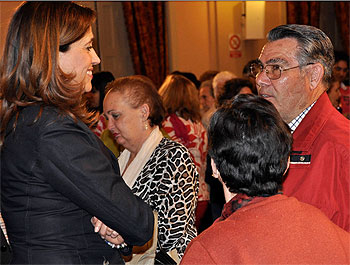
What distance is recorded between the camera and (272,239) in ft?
4.58

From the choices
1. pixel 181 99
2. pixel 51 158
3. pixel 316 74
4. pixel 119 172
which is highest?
pixel 316 74

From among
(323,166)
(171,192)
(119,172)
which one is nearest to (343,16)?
(171,192)

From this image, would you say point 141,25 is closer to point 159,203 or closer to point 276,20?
Answer: point 276,20

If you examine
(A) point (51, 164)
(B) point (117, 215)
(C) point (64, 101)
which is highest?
(C) point (64, 101)

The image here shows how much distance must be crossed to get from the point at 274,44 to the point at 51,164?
3.94 feet

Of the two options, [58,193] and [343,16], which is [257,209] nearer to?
[58,193]

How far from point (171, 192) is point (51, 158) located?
3.60ft

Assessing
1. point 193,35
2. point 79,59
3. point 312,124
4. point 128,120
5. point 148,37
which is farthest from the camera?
point 193,35

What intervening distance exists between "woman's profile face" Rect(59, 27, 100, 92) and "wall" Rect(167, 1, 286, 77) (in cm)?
649

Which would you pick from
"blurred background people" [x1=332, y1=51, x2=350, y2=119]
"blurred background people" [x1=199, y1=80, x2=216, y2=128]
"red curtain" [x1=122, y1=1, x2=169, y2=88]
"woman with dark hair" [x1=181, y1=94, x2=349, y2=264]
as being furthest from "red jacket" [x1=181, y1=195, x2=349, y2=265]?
"red curtain" [x1=122, y1=1, x2=169, y2=88]

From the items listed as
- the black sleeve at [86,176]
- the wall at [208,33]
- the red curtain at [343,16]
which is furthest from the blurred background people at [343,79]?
the black sleeve at [86,176]

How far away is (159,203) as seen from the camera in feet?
8.55

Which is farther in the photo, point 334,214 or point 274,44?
point 274,44

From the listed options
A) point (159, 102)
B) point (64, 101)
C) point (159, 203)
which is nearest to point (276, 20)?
point (159, 102)
